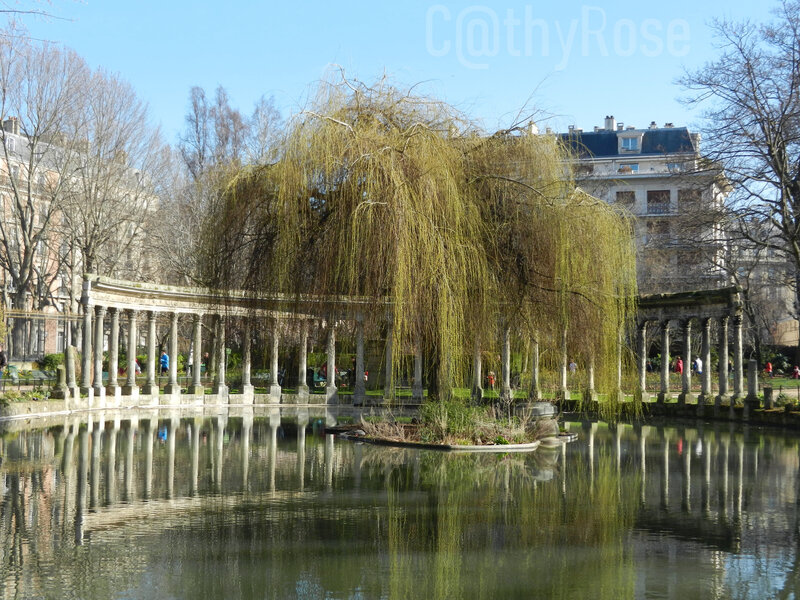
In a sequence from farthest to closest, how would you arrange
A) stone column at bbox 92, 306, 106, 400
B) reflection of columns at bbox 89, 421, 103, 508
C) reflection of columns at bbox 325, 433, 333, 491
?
stone column at bbox 92, 306, 106, 400
reflection of columns at bbox 325, 433, 333, 491
reflection of columns at bbox 89, 421, 103, 508

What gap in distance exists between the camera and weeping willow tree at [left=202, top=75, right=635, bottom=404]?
70.7 feet

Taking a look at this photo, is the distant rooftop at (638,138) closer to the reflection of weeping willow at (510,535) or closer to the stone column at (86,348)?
the stone column at (86,348)

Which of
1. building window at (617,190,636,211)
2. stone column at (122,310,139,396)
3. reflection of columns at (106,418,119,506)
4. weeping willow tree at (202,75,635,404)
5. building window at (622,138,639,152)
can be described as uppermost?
building window at (622,138,639,152)

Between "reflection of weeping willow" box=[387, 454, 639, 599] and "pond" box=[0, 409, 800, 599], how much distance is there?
0.04 m

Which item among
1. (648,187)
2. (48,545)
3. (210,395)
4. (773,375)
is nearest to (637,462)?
(48,545)

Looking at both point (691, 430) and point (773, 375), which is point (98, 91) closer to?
point (691, 430)

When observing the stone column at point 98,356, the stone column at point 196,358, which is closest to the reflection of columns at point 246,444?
the stone column at point 196,358

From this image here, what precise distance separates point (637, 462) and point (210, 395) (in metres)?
26.4

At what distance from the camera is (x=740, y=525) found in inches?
545

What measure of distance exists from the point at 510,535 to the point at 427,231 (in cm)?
992

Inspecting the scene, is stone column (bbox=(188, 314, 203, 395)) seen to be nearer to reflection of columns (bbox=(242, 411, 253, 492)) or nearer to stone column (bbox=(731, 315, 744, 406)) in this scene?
reflection of columns (bbox=(242, 411, 253, 492))

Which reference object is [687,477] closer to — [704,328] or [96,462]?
[96,462]

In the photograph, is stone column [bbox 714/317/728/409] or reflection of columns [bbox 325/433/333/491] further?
stone column [bbox 714/317/728/409]

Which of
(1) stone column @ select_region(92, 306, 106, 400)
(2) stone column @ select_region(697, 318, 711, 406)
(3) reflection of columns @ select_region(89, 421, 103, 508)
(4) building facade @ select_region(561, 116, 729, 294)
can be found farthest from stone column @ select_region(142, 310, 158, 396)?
(2) stone column @ select_region(697, 318, 711, 406)
